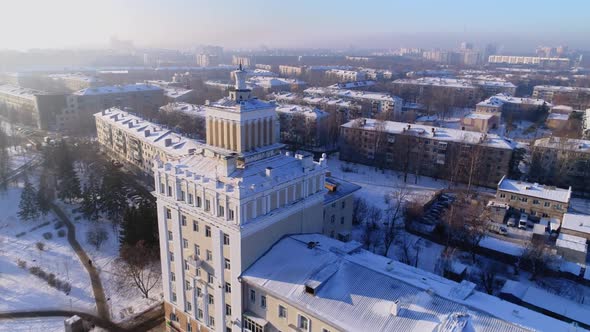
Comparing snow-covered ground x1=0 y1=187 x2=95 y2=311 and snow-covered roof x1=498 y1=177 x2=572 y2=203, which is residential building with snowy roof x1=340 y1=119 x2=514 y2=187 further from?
snow-covered ground x1=0 y1=187 x2=95 y2=311

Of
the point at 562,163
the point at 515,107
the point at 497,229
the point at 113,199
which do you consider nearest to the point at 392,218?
the point at 497,229

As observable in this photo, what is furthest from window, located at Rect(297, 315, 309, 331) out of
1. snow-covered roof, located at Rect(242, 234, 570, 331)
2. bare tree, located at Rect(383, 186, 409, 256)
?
bare tree, located at Rect(383, 186, 409, 256)

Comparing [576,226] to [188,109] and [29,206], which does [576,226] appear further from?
[188,109]

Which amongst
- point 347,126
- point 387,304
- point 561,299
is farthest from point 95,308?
point 347,126

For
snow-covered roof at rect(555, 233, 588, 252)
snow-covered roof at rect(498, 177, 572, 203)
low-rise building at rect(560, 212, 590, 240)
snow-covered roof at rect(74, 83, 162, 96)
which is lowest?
snow-covered roof at rect(555, 233, 588, 252)

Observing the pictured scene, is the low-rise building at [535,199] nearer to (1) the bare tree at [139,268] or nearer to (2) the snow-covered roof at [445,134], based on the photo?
(2) the snow-covered roof at [445,134]

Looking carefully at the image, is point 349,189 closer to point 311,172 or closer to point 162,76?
point 311,172

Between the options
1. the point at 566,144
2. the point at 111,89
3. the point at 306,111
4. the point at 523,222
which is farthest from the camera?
the point at 111,89
